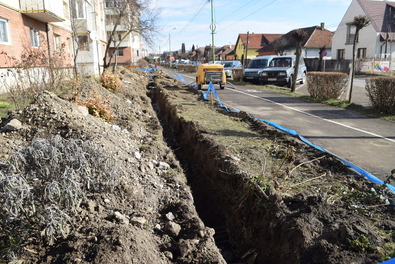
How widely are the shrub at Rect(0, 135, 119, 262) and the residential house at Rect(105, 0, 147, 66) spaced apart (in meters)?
22.8

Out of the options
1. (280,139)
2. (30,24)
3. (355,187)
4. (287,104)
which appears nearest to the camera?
(355,187)

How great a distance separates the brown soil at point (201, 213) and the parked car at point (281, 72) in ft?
51.9

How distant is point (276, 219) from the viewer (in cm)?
378

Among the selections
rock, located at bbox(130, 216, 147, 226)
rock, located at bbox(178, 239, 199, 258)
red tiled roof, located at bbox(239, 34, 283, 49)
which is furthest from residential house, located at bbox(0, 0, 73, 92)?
red tiled roof, located at bbox(239, 34, 283, 49)

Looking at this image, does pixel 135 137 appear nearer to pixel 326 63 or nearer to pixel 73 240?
pixel 73 240

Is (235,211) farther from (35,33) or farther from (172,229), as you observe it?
(35,33)

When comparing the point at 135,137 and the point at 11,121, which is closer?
the point at 11,121

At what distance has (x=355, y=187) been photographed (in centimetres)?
445

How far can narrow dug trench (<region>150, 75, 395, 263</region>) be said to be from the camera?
308 centimetres

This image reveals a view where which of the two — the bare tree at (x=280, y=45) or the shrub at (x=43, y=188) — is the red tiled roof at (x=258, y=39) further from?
the shrub at (x=43, y=188)

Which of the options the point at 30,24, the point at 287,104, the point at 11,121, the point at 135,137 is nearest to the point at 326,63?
the point at 287,104

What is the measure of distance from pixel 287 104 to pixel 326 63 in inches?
1135

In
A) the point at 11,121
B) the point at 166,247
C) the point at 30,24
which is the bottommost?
the point at 166,247

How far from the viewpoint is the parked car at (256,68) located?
23.3 metres
